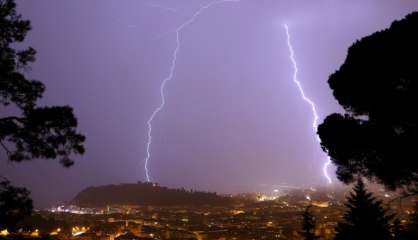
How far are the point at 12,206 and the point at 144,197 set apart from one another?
7988 centimetres

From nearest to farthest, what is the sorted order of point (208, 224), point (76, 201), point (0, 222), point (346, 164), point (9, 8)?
point (0, 222) < point (9, 8) < point (346, 164) < point (208, 224) < point (76, 201)

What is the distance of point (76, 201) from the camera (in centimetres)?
9194

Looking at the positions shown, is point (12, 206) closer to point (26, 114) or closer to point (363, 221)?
point (26, 114)

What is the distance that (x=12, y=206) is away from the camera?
22.1ft

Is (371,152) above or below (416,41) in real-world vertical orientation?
below

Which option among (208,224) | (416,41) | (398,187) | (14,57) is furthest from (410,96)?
(208,224)

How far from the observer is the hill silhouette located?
7856 centimetres

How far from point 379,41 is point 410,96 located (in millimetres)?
1468

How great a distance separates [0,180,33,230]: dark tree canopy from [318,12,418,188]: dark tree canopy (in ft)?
22.2

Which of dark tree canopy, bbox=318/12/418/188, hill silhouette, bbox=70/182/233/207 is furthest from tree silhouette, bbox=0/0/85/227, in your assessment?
A: hill silhouette, bbox=70/182/233/207

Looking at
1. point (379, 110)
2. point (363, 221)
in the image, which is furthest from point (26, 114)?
point (363, 221)

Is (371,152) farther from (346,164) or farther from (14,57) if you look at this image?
(14,57)

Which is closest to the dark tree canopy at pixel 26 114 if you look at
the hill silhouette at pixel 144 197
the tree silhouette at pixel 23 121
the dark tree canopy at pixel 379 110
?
the tree silhouette at pixel 23 121

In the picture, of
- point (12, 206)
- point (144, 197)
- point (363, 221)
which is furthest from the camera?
point (144, 197)
